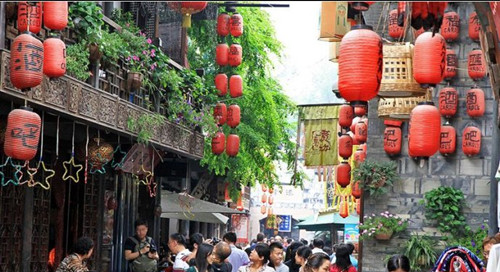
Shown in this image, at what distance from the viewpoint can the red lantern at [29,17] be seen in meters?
12.2

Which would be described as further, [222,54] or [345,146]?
[222,54]

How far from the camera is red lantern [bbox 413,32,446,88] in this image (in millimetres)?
10977

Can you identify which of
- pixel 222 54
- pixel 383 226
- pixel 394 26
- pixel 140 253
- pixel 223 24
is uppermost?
pixel 223 24

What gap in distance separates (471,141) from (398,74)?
21.3 feet

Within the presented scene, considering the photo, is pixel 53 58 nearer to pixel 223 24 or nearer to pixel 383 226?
pixel 383 226

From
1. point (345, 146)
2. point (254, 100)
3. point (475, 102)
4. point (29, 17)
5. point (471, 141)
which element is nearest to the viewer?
point (29, 17)

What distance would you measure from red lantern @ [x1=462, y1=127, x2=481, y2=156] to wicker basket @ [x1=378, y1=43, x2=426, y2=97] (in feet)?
20.3

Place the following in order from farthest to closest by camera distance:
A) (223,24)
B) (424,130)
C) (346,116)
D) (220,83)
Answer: (220,83) < (223,24) < (346,116) < (424,130)

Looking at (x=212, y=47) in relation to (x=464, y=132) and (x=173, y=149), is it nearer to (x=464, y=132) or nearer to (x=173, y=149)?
(x=173, y=149)

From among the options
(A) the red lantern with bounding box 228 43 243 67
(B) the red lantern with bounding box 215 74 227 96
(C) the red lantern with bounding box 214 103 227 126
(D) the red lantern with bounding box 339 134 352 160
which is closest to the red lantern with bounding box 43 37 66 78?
(D) the red lantern with bounding box 339 134 352 160

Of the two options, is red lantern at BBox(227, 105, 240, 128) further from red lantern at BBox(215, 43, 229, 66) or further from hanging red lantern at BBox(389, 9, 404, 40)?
hanging red lantern at BBox(389, 9, 404, 40)

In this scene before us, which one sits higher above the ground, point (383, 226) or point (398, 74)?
point (398, 74)

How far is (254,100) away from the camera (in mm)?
28141

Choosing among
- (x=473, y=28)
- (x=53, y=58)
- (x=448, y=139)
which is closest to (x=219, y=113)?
(x=448, y=139)
